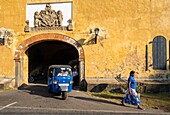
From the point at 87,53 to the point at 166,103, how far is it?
6937 mm

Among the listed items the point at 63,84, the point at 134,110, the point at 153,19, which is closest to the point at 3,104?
the point at 63,84

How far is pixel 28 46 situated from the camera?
18.4 m

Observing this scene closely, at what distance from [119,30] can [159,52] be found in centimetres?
295

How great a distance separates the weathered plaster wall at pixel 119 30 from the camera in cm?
1686

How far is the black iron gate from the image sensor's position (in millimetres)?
16875

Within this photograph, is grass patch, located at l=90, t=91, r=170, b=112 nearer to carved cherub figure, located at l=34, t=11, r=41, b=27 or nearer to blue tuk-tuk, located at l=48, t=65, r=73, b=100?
blue tuk-tuk, located at l=48, t=65, r=73, b=100

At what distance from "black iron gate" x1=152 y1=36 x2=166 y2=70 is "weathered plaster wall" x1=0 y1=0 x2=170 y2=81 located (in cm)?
31

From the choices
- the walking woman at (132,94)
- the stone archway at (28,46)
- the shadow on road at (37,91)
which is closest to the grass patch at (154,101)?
the walking woman at (132,94)

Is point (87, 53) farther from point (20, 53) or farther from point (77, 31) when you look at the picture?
point (20, 53)

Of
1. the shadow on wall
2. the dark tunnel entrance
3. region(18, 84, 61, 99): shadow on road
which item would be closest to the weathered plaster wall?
the shadow on wall

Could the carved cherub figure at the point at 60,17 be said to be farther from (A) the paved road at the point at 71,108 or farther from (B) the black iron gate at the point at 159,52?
(A) the paved road at the point at 71,108

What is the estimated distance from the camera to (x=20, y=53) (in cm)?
1842

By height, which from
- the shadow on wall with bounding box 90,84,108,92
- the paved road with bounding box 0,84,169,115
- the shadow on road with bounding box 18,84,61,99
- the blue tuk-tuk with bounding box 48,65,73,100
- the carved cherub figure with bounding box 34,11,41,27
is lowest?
the shadow on road with bounding box 18,84,61,99

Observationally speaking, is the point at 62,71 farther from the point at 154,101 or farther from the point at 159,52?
the point at 159,52
